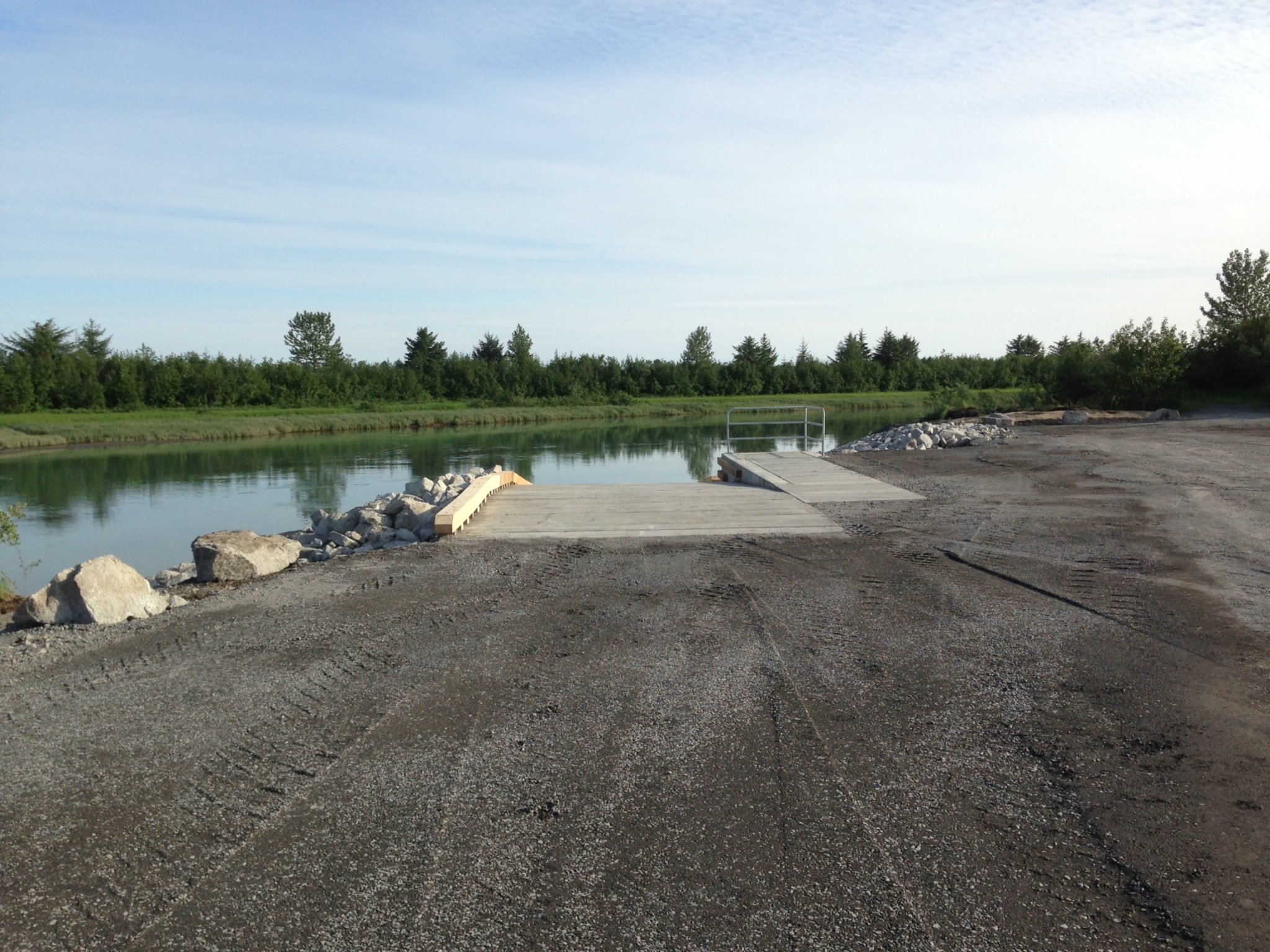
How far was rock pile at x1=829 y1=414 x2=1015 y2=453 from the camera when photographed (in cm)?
1479

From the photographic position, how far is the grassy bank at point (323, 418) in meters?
32.9

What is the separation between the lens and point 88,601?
4.96 meters

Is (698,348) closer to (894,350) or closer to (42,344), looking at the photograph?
(894,350)

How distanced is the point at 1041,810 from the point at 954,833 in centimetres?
32

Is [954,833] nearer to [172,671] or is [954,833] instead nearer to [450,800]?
[450,800]

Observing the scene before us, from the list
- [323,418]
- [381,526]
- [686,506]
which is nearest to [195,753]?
[686,506]

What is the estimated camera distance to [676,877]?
237cm

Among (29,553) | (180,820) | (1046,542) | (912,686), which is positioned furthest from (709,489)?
(29,553)

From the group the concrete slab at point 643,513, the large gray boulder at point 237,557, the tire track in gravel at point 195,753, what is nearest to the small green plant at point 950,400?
the concrete slab at point 643,513

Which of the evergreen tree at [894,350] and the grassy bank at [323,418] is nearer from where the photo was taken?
the grassy bank at [323,418]

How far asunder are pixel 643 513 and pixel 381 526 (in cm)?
290

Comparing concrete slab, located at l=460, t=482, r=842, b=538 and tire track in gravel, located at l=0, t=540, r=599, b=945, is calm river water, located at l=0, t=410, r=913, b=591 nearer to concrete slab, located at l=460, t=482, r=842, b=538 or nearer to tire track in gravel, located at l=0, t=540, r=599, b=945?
concrete slab, located at l=460, t=482, r=842, b=538

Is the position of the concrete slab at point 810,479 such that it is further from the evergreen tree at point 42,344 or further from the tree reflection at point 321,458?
the evergreen tree at point 42,344

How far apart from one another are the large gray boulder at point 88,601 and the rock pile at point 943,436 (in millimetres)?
10322
